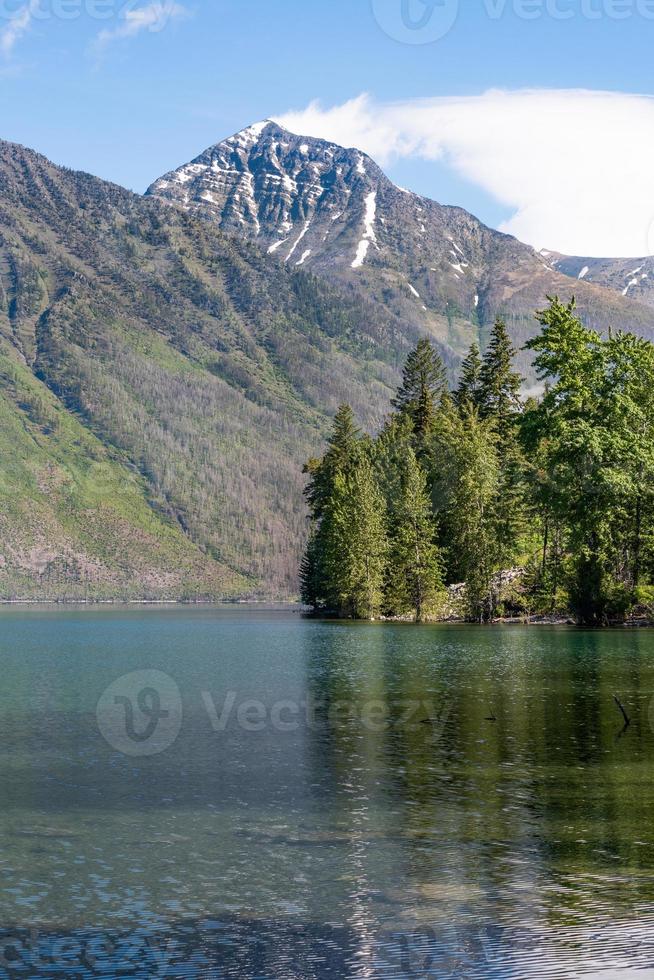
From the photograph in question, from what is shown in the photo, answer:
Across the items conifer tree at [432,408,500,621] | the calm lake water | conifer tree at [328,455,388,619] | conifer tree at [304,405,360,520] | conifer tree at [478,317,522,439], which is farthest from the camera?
conifer tree at [304,405,360,520]

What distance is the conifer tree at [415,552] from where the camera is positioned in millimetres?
111625

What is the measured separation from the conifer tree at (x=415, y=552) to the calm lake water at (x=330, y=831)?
61.2 metres

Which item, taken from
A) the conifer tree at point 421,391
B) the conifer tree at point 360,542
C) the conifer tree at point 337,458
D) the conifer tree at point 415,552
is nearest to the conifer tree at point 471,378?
the conifer tree at point 421,391

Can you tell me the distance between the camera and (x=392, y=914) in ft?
60.5

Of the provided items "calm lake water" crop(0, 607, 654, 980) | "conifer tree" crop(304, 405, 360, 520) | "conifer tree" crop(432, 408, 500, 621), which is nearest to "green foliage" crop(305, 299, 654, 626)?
"conifer tree" crop(432, 408, 500, 621)

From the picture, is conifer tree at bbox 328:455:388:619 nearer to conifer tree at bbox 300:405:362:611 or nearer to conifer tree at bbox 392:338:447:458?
conifer tree at bbox 300:405:362:611

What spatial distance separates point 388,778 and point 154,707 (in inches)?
664

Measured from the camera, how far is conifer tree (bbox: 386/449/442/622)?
11162 cm

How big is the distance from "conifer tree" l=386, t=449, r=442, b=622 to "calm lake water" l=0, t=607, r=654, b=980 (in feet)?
201

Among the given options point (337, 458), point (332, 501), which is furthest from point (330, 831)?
point (337, 458)

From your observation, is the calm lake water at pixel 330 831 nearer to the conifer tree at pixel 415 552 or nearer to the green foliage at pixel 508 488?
the green foliage at pixel 508 488

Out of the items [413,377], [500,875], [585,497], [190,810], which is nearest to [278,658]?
[585,497]

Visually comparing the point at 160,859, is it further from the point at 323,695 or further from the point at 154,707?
the point at 323,695

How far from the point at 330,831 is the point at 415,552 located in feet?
288
